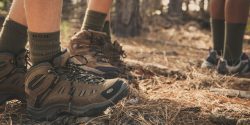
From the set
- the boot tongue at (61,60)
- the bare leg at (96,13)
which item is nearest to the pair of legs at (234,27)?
the bare leg at (96,13)

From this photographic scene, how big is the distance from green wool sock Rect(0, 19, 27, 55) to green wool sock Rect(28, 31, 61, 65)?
0.20 m

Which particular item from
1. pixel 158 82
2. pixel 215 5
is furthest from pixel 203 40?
pixel 158 82

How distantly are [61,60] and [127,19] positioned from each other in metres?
4.02

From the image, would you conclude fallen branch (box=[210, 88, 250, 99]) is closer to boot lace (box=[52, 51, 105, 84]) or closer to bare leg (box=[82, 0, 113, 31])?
bare leg (box=[82, 0, 113, 31])

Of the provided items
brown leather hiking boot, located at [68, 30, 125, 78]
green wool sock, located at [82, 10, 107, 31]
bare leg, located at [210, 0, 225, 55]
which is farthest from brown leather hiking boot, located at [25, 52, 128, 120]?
bare leg, located at [210, 0, 225, 55]

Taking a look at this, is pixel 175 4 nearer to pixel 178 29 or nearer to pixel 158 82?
pixel 158 82

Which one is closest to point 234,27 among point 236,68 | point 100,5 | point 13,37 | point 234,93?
point 236,68

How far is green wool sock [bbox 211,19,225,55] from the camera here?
3596 millimetres

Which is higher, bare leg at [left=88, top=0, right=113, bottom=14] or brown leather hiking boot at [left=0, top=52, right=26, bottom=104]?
bare leg at [left=88, top=0, right=113, bottom=14]

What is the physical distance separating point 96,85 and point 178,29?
16.3 feet

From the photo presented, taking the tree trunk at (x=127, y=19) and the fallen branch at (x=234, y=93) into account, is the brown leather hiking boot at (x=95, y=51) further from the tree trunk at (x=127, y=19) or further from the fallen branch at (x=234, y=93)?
the tree trunk at (x=127, y=19)

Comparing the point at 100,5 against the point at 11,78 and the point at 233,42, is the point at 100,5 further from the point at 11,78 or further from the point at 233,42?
the point at 233,42

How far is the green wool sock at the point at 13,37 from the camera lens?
A: 2.09 metres

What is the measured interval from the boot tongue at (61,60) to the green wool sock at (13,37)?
0.27 metres
